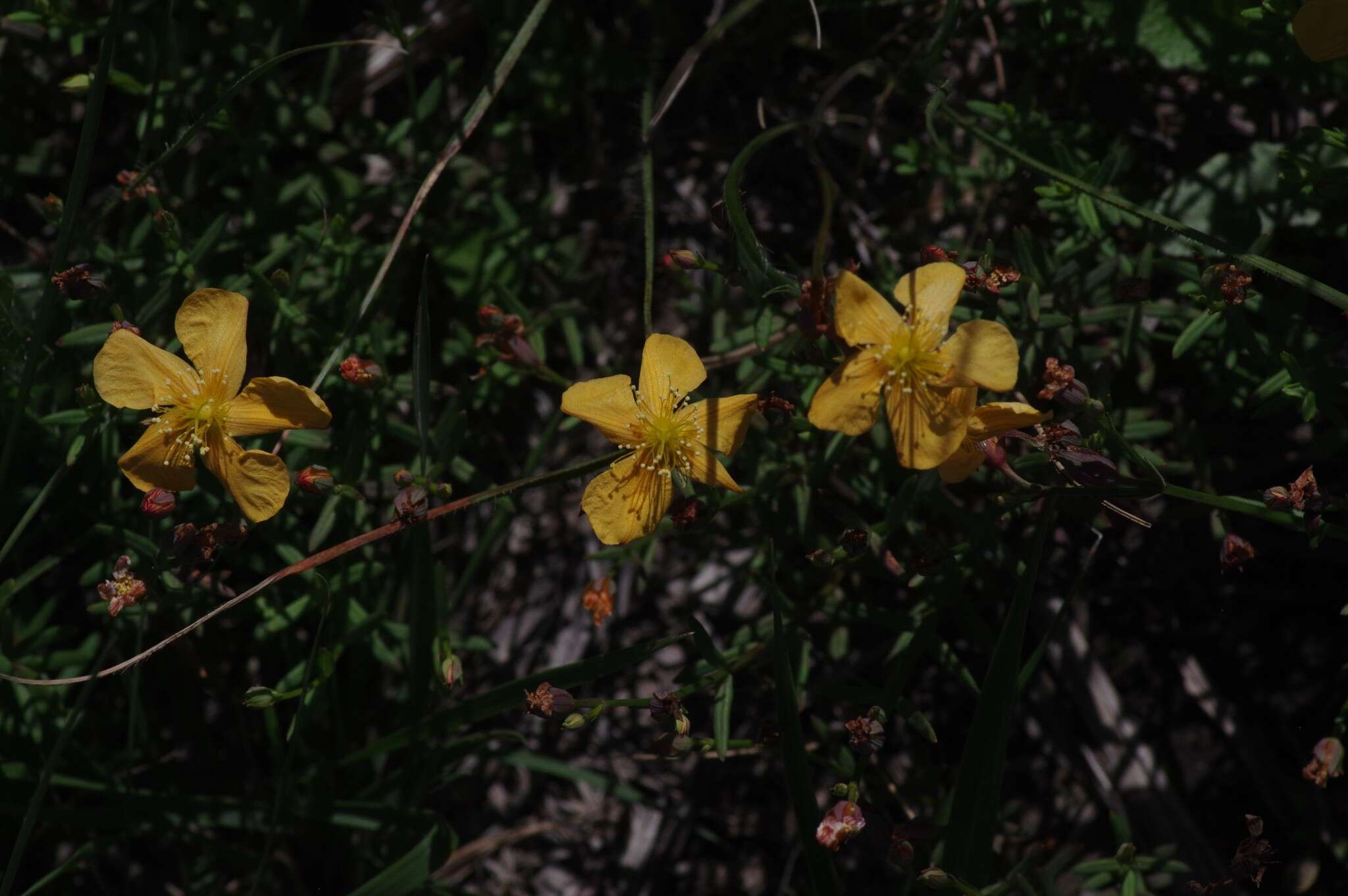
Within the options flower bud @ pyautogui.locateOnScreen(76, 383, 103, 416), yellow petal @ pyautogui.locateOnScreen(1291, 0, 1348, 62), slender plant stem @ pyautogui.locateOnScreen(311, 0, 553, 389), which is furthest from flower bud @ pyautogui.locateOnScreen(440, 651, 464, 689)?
yellow petal @ pyautogui.locateOnScreen(1291, 0, 1348, 62)

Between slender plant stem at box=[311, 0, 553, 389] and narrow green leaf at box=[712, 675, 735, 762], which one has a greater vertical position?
slender plant stem at box=[311, 0, 553, 389]

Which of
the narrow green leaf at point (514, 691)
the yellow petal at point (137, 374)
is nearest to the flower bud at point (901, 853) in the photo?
the narrow green leaf at point (514, 691)

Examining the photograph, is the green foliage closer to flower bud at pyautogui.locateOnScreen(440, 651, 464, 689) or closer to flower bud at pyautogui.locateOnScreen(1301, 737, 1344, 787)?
flower bud at pyautogui.locateOnScreen(1301, 737, 1344, 787)

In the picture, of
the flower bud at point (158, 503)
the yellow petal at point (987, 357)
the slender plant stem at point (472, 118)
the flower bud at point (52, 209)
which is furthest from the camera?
the slender plant stem at point (472, 118)

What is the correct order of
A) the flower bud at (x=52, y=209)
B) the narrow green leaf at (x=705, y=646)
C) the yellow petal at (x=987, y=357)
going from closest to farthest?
the yellow petal at (x=987, y=357), the narrow green leaf at (x=705, y=646), the flower bud at (x=52, y=209)

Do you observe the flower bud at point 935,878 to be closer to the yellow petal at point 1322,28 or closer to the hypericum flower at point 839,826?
the hypericum flower at point 839,826

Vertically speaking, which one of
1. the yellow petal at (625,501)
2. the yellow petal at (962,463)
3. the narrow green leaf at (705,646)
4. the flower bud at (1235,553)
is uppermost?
the yellow petal at (962,463)
